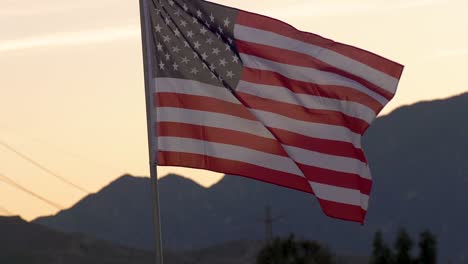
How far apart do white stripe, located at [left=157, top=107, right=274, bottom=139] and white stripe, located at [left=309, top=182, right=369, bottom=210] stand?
41.4 inches

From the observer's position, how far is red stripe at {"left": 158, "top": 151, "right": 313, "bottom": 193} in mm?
23188

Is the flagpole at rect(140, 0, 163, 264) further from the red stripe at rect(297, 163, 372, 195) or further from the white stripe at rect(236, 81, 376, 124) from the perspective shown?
the red stripe at rect(297, 163, 372, 195)

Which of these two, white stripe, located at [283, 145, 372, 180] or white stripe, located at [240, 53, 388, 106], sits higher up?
white stripe, located at [240, 53, 388, 106]

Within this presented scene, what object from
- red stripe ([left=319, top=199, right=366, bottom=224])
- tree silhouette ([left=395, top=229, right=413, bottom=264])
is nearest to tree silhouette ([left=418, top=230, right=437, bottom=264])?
tree silhouette ([left=395, top=229, right=413, bottom=264])

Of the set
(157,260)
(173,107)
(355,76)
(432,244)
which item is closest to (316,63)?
(355,76)

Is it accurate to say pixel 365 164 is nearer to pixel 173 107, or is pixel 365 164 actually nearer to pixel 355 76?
pixel 355 76

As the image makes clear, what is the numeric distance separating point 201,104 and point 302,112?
1488 mm

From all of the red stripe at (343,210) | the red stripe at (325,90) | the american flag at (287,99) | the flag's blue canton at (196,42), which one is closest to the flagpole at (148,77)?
the flag's blue canton at (196,42)

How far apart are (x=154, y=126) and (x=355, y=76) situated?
3011mm

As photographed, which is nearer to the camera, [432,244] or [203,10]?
[203,10]

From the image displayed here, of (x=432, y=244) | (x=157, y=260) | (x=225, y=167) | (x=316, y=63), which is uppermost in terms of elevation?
(x=432, y=244)

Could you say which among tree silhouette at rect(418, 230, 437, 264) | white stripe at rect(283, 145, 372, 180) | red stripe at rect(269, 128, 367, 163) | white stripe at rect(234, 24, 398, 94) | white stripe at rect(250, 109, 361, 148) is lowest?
white stripe at rect(283, 145, 372, 180)

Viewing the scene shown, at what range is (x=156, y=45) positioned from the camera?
2317 centimetres

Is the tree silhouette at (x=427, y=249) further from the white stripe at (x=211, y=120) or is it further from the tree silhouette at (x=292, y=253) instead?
the white stripe at (x=211, y=120)
